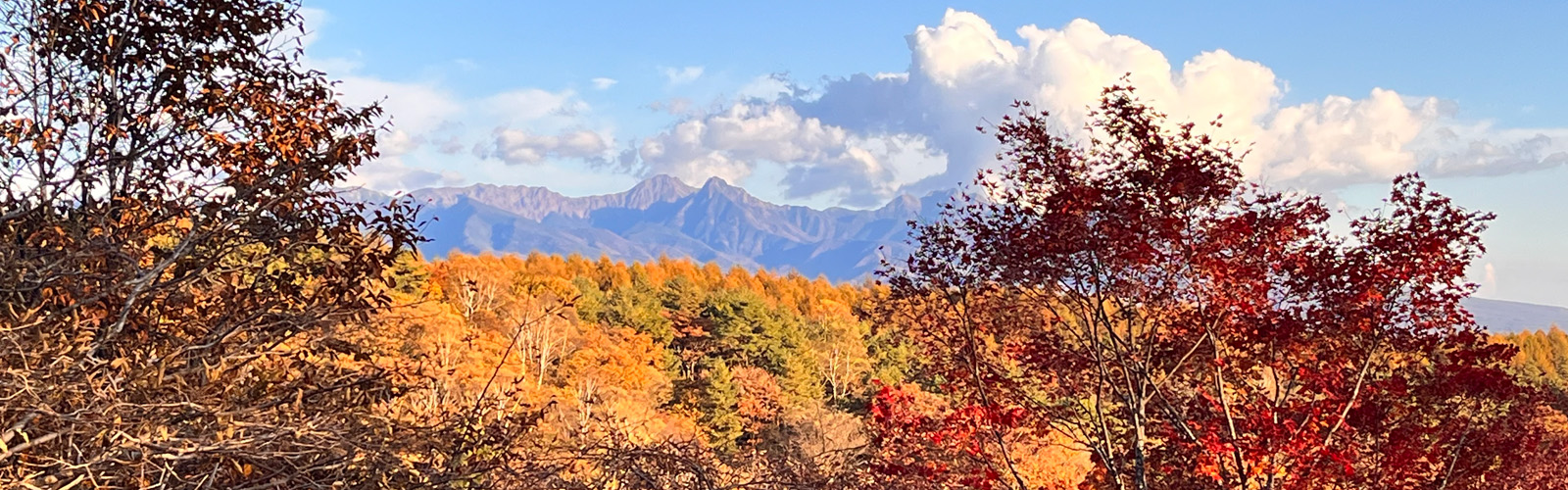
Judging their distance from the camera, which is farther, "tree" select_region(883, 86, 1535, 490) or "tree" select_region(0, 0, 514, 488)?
"tree" select_region(883, 86, 1535, 490)

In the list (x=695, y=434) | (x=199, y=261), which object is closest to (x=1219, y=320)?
(x=695, y=434)

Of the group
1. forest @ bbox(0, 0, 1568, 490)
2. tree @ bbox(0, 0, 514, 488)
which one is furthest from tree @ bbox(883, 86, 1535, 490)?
tree @ bbox(0, 0, 514, 488)

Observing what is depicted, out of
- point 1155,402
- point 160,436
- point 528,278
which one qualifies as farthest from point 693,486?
point 528,278

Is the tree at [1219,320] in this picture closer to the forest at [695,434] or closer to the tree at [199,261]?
the forest at [695,434]

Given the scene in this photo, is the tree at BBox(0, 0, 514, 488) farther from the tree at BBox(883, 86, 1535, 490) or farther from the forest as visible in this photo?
the tree at BBox(883, 86, 1535, 490)

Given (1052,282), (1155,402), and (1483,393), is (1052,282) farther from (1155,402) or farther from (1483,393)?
(1483,393)

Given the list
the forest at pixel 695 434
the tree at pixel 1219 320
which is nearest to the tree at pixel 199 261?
the forest at pixel 695 434

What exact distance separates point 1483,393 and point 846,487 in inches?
180

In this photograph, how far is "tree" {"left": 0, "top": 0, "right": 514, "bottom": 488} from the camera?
4.77 meters

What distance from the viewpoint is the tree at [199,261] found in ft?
15.7

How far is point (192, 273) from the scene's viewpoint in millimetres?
5383

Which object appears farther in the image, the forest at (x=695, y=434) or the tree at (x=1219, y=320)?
the tree at (x=1219, y=320)

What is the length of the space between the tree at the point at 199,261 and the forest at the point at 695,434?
2cm

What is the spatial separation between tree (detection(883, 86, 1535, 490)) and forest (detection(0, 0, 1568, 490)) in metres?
0.02
